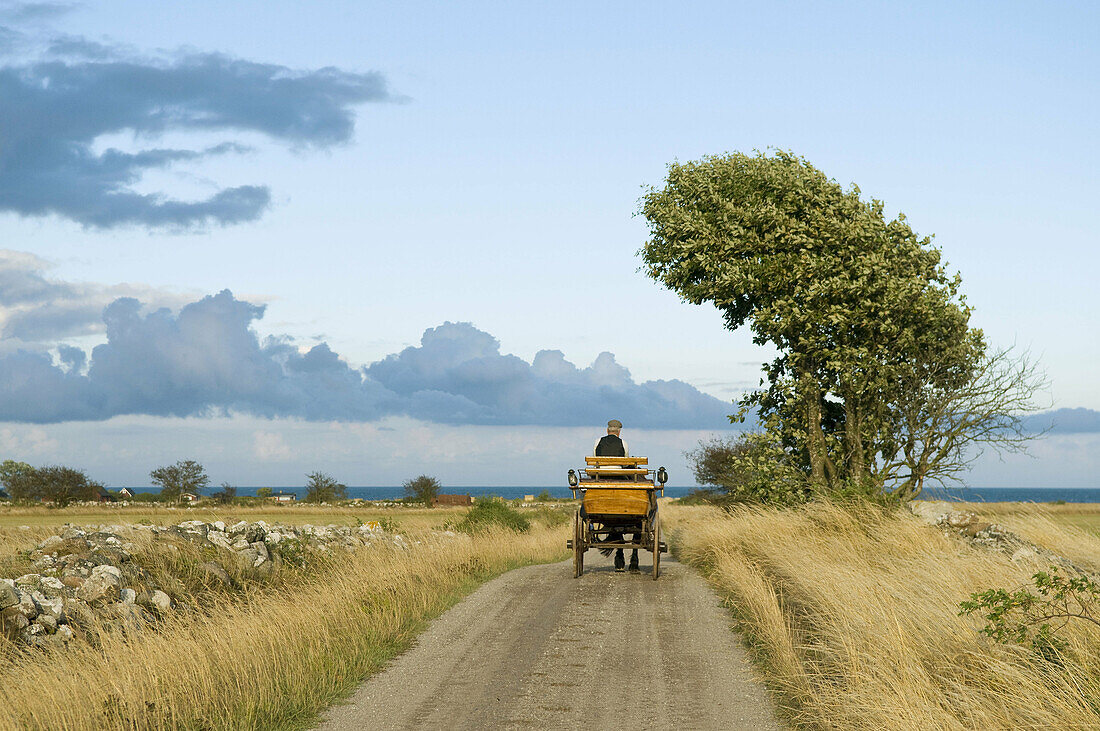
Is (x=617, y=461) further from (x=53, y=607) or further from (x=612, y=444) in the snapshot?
(x=53, y=607)

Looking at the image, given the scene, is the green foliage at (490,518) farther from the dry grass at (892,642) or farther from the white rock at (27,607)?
the dry grass at (892,642)

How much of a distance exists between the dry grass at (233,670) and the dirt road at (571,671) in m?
0.48

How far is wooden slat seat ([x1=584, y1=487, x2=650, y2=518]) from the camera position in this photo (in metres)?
16.5

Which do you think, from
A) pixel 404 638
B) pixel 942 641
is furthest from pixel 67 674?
pixel 942 641

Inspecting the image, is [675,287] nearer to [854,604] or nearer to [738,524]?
[738,524]

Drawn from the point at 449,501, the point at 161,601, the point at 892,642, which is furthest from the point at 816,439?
the point at 449,501

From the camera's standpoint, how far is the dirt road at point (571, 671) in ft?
27.1

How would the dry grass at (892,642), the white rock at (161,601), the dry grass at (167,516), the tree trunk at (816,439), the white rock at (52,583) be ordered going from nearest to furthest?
the dry grass at (892,642) < the white rock at (52,583) < the white rock at (161,601) < the tree trunk at (816,439) < the dry grass at (167,516)

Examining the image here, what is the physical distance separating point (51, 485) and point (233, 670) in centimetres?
9734

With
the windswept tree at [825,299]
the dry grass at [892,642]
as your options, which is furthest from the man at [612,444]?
the windswept tree at [825,299]

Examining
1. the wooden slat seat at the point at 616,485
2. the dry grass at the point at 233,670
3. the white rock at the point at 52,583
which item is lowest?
the white rock at the point at 52,583

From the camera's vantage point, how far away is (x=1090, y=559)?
18578 millimetres

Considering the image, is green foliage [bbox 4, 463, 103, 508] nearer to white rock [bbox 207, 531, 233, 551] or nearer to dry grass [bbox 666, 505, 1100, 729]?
white rock [bbox 207, 531, 233, 551]

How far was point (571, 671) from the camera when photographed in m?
10.0
